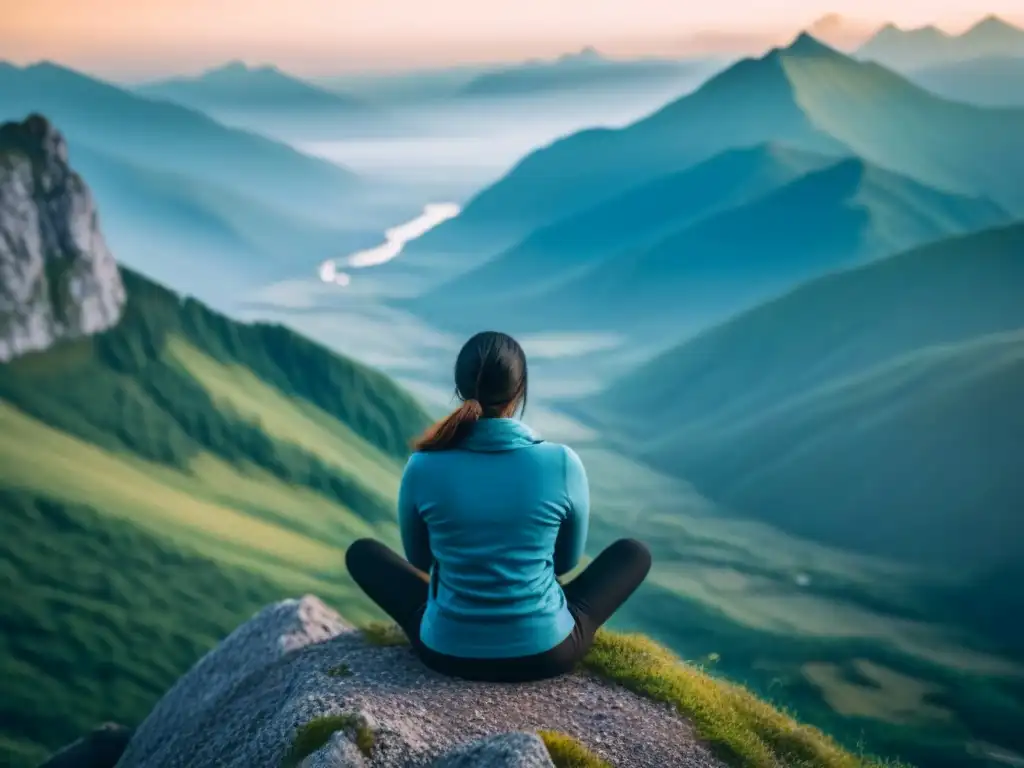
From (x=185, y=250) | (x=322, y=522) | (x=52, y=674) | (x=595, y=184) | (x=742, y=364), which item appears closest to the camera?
(x=52, y=674)

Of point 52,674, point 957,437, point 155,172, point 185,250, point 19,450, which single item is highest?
point 155,172

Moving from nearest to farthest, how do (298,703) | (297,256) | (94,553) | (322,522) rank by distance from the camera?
(298,703) → (94,553) → (322,522) → (297,256)

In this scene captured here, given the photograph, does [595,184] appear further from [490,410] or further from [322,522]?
[490,410]

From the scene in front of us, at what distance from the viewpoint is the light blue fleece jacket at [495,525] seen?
5379mm

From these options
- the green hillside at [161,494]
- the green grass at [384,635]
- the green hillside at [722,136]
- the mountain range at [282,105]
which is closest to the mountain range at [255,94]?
the mountain range at [282,105]

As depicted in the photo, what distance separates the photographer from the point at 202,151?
73.5 metres

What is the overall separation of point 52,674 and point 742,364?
129 ft

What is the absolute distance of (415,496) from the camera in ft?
17.9

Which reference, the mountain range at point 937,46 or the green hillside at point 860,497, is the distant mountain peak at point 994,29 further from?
the green hillside at point 860,497

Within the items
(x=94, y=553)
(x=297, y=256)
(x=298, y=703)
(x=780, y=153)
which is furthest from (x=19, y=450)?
(x=780, y=153)

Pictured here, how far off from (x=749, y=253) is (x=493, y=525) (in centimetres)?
6942

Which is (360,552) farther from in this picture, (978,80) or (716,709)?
(978,80)

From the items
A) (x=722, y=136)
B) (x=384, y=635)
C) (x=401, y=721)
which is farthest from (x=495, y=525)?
(x=722, y=136)

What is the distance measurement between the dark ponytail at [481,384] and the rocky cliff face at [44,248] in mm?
21632
